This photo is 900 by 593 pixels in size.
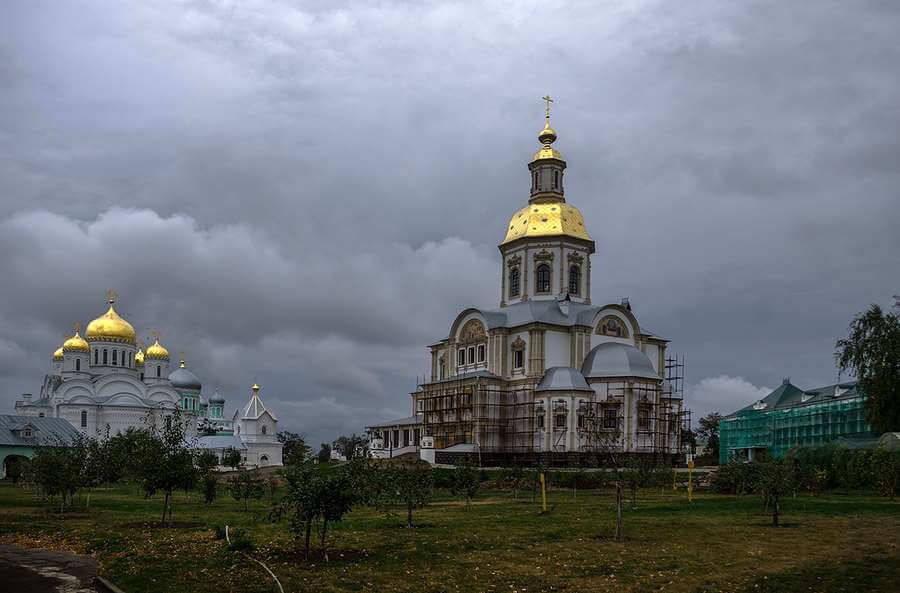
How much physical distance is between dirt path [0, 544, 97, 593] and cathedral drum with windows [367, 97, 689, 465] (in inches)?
1459

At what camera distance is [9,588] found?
50.0ft

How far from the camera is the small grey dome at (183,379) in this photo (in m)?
109

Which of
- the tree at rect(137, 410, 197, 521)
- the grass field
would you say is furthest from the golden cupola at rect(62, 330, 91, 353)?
the tree at rect(137, 410, 197, 521)

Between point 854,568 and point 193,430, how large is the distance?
83584 mm

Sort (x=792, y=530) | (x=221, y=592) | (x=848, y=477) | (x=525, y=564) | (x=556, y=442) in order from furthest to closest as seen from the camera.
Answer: (x=556, y=442) < (x=848, y=477) < (x=792, y=530) < (x=525, y=564) < (x=221, y=592)

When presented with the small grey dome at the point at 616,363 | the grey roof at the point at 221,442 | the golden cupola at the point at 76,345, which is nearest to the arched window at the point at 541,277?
the small grey dome at the point at 616,363

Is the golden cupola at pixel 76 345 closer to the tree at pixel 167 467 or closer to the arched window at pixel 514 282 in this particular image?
the arched window at pixel 514 282

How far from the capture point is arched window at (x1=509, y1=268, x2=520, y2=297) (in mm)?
67188

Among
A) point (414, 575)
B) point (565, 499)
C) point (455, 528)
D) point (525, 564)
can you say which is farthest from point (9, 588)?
point (565, 499)

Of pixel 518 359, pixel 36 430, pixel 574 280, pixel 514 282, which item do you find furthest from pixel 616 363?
pixel 36 430

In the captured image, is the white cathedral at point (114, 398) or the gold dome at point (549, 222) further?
the white cathedral at point (114, 398)

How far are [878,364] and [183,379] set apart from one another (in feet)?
278

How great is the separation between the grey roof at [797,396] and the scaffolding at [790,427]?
1.39 ft

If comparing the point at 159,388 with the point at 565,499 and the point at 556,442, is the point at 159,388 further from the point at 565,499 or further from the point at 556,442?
the point at 565,499
